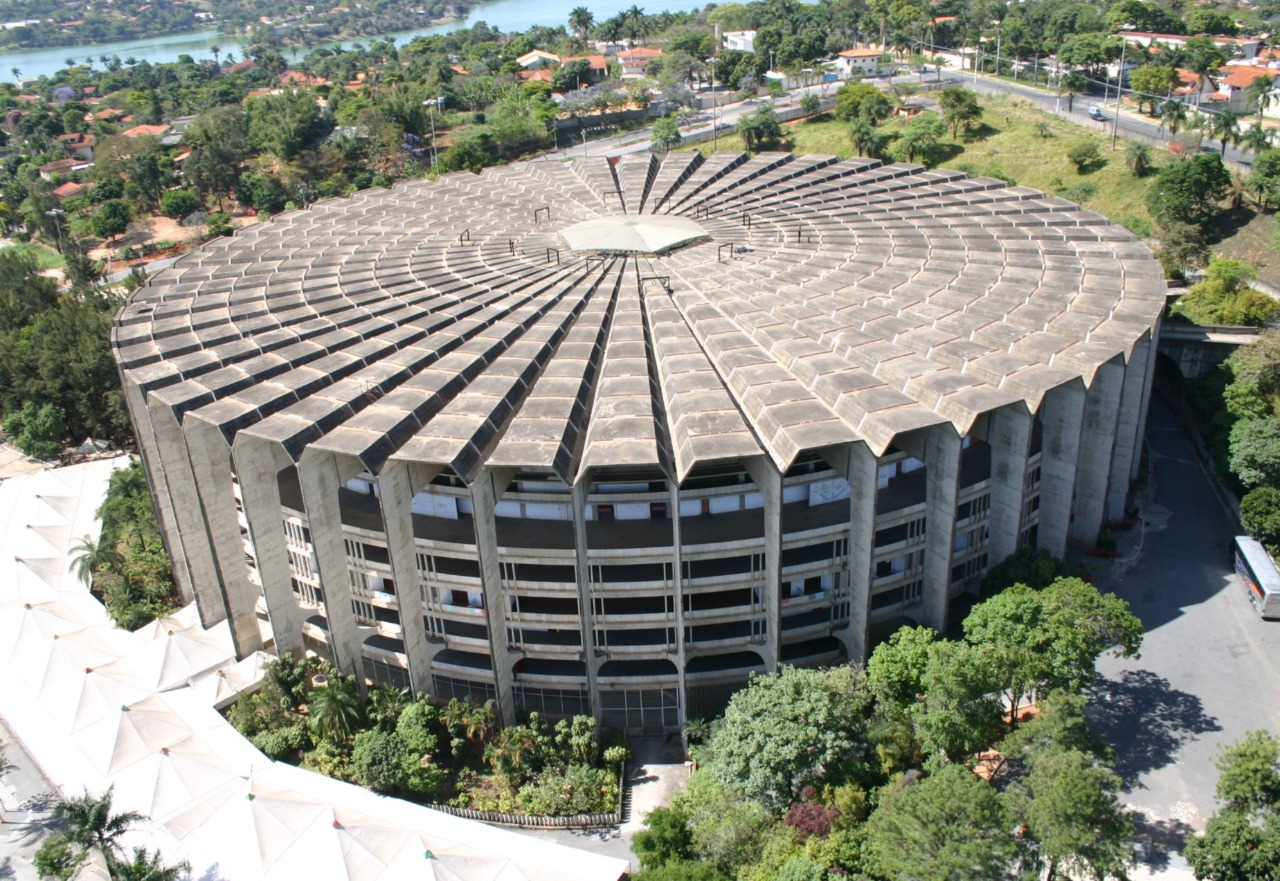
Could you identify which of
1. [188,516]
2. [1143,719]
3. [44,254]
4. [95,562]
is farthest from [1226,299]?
[44,254]

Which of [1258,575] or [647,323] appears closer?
[1258,575]

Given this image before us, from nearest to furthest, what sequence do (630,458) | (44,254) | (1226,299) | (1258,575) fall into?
(630,458) → (1258,575) → (1226,299) → (44,254)

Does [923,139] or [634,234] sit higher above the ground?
[634,234]

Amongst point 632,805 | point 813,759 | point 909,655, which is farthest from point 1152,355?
point 632,805

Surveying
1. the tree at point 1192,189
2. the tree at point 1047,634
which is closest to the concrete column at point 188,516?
the tree at point 1047,634

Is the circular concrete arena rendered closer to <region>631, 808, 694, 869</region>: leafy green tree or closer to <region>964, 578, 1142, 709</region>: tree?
<region>964, 578, 1142, 709</region>: tree

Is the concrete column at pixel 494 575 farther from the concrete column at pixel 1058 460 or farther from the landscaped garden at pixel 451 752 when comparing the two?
the concrete column at pixel 1058 460

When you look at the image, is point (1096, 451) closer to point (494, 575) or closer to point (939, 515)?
point (939, 515)

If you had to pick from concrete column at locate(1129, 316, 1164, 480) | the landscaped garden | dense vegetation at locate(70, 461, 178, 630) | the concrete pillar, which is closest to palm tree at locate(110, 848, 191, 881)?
the landscaped garden
